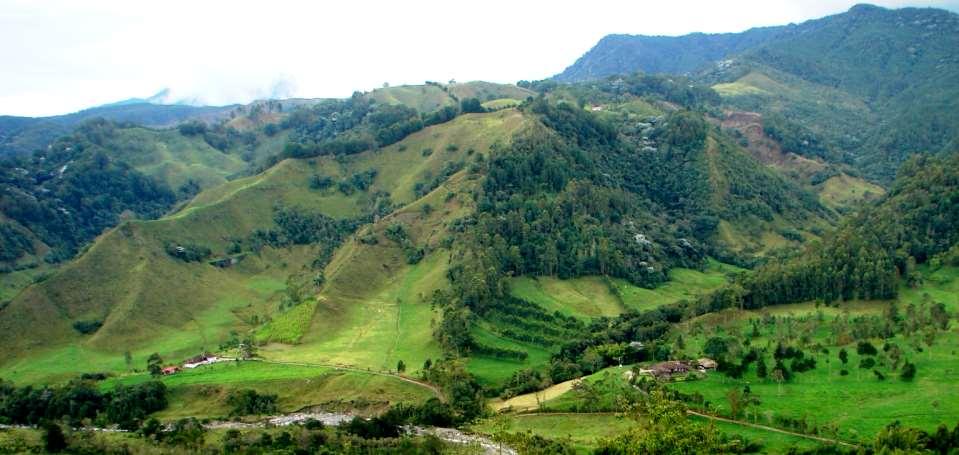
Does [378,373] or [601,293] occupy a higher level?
[601,293]

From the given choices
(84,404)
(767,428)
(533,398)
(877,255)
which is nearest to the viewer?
(767,428)

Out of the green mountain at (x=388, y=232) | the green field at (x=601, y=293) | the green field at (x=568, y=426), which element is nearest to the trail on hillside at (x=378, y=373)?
the green mountain at (x=388, y=232)

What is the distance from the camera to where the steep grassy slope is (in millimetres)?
111875

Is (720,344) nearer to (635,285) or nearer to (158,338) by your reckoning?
(635,285)

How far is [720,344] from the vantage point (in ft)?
283

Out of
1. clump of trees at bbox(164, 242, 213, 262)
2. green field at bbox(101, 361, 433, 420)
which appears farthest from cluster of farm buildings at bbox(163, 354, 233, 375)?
clump of trees at bbox(164, 242, 213, 262)

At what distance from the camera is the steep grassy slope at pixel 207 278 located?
4405 inches

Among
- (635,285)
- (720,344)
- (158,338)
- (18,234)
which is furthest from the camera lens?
(18,234)

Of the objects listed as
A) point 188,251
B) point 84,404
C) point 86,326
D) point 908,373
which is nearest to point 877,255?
point 908,373

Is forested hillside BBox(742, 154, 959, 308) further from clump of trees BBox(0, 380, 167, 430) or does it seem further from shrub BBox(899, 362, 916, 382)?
clump of trees BBox(0, 380, 167, 430)

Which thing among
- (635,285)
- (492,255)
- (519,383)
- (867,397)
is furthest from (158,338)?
(867,397)

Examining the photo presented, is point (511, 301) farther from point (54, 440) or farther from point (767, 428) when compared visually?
point (54, 440)

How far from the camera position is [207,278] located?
445 ft

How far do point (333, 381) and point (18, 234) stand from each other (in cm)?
11640
